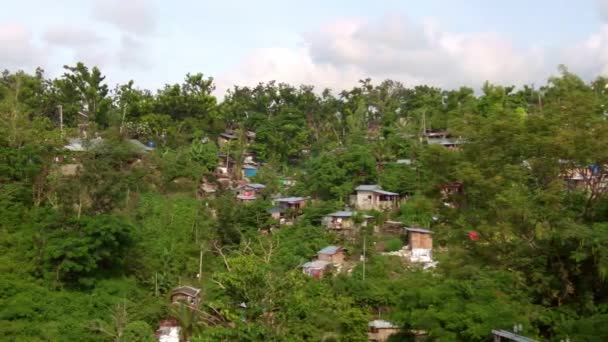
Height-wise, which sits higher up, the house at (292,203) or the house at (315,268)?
the house at (292,203)

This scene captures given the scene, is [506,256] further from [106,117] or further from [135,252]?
[106,117]

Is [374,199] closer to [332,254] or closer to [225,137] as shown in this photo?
[332,254]

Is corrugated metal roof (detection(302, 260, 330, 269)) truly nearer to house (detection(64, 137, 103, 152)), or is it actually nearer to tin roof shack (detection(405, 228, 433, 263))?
tin roof shack (detection(405, 228, 433, 263))

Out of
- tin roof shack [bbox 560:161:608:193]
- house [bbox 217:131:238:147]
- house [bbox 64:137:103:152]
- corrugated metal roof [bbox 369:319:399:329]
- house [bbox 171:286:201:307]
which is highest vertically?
house [bbox 217:131:238:147]

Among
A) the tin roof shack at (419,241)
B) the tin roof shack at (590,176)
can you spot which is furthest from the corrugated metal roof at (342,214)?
the tin roof shack at (590,176)

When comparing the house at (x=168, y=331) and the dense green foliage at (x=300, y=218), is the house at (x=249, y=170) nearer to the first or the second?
the dense green foliage at (x=300, y=218)

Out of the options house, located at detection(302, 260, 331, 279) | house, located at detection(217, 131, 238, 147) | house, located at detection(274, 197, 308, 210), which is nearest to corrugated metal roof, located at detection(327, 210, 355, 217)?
house, located at detection(274, 197, 308, 210)

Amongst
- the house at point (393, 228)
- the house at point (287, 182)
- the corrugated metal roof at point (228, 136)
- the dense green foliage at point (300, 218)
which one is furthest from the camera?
the corrugated metal roof at point (228, 136)
